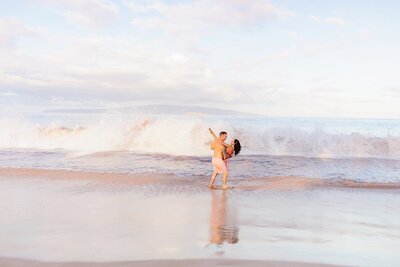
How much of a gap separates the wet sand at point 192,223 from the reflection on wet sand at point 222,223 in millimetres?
16

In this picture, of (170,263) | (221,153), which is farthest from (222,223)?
(221,153)

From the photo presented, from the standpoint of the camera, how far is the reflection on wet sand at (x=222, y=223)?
20.5ft

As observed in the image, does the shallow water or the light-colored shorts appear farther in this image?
the shallow water

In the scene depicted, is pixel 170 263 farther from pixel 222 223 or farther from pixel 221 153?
pixel 221 153

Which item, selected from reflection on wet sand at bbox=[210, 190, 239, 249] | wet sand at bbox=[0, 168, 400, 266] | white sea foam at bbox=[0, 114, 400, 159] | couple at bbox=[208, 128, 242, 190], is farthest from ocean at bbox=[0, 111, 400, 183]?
reflection on wet sand at bbox=[210, 190, 239, 249]

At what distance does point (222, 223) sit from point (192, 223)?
49cm

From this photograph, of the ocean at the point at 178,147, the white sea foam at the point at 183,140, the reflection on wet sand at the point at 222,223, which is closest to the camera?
the reflection on wet sand at the point at 222,223

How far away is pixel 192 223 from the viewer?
7289 mm

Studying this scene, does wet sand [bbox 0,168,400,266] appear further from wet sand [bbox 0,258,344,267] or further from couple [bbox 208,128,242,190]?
couple [bbox 208,128,242,190]

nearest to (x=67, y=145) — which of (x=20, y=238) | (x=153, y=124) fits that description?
(x=153, y=124)

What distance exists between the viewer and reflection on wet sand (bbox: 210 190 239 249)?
6.23 metres

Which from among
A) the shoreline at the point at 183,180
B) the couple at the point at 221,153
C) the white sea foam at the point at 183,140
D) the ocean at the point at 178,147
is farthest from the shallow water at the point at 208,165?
the white sea foam at the point at 183,140

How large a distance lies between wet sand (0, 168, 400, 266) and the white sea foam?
454 inches

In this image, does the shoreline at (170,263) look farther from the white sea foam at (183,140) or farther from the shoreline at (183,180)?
the white sea foam at (183,140)
